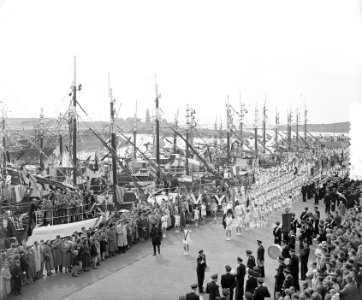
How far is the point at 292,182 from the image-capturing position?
30344 millimetres

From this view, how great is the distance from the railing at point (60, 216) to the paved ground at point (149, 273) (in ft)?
10.7

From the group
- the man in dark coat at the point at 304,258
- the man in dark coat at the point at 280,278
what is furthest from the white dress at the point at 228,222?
the man in dark coat at the point at 280,278

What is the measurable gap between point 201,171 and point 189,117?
204 inches

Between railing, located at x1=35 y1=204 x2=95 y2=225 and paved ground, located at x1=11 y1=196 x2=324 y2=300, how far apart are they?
3262 millimetres

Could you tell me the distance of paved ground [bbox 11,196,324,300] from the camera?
1320 centimetres

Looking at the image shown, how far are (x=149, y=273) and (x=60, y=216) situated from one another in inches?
236

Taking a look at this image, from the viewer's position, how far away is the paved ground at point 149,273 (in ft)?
43.3

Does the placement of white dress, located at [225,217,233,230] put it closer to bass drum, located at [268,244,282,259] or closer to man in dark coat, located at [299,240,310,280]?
bass drum, located at [268,244,282,259]

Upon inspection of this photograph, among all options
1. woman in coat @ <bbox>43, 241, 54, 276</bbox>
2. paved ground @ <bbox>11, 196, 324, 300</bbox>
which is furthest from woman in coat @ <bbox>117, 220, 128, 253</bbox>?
woman in coat @ <bbox>43, 241, 54, 276</bbox>

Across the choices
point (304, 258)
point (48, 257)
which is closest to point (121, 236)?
point (48, 257)

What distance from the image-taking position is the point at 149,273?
1505 cm

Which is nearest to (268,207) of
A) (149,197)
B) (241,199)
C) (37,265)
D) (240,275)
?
(241,199)

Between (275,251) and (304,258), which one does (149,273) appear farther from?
(304,258)

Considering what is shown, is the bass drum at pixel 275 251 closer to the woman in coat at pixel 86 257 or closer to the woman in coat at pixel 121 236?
the woman in coat at pixel 121 236
